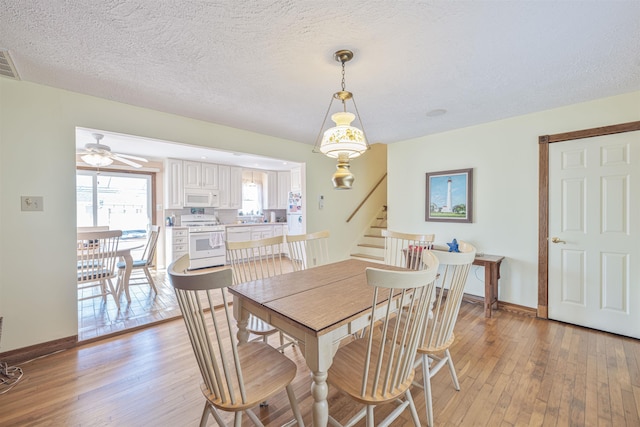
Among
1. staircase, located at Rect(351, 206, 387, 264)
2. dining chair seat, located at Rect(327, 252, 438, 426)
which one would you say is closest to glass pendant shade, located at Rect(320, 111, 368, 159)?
dining chair seat, located at Rect(327, 252, 438, 426)

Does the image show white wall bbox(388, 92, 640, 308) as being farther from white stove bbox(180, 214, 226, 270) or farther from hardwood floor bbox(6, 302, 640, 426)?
white stove bbox(180, 214, 226, 270)

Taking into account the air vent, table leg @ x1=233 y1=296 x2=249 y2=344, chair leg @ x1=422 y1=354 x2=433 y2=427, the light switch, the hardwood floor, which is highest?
the air vent

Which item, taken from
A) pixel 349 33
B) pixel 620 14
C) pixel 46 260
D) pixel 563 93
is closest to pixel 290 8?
pixel 349 33

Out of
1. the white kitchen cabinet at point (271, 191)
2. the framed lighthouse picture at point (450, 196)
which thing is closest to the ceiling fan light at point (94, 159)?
the white kitchen cabinet at point (271, 191)

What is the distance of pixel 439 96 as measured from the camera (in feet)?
8.29

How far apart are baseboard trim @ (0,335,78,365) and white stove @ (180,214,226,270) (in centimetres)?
264

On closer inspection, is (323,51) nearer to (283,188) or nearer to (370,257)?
(370,257)

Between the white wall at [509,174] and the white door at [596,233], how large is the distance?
7.2 inches

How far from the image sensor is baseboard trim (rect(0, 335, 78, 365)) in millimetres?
2127

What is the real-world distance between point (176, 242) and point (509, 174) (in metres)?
5.61

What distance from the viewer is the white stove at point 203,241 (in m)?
5.22

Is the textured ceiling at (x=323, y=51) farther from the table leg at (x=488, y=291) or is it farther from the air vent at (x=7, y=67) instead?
the table leg at (x=488, y=291)

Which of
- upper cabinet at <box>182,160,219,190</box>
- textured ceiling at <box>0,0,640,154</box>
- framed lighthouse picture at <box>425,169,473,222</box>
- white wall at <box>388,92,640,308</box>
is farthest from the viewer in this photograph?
upper cabinet at <box>182,160,219,190</box>

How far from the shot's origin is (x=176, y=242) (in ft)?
17.0
